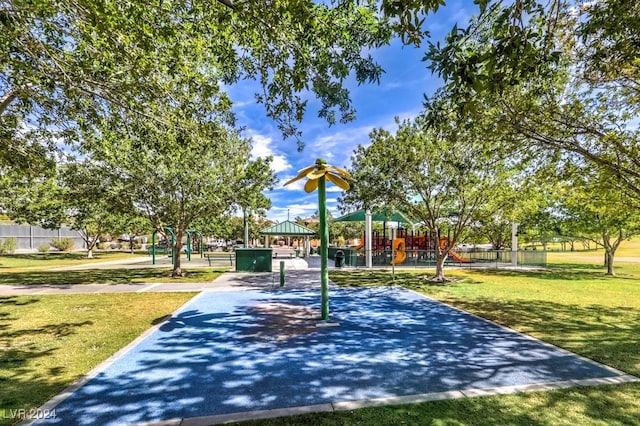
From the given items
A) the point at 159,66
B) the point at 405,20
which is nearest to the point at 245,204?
the point at 159,66

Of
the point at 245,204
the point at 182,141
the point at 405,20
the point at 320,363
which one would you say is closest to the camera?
the point at 405,20

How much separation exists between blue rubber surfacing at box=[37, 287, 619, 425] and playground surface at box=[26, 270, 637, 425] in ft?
0.06

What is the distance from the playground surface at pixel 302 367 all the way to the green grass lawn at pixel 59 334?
0.43m

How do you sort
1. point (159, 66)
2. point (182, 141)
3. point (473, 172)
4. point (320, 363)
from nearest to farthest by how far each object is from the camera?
point (320, 363) → point (159, 66) → point (182, 141) → point (473, 172)

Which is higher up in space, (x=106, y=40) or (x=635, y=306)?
(x=106, y=40)

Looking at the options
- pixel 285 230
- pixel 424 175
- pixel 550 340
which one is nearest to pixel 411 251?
pixel 424 175

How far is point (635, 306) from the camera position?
10.5 m

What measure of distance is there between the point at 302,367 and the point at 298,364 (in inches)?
6.4

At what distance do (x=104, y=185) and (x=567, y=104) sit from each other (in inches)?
750

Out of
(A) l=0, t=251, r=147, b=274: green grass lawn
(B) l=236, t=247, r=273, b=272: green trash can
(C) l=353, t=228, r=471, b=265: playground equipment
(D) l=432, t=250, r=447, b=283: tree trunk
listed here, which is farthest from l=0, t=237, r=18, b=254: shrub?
(D) l=432, t=250, r=447, b=283: tree trunk

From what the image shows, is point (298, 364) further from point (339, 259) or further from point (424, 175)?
point (339, 259)

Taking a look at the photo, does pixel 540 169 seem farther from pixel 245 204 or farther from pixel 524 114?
pixel 245 204

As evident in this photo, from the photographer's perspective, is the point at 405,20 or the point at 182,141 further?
the point at 182,141

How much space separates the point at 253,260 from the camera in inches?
791
